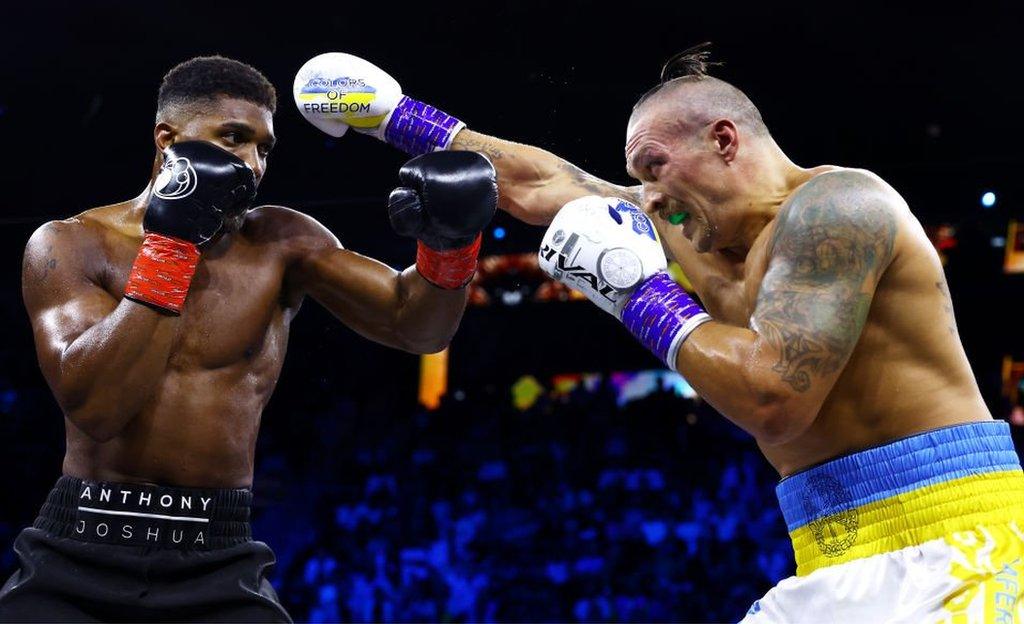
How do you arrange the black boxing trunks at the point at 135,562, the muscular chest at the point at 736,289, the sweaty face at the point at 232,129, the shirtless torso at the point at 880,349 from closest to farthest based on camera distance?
1. the shirtless torso at the point at 880,349
2. the black boxing trunks at the point at 135,562
3. the muscular chest at the point at 736,289
4. the sweaty face at the point at 232,129

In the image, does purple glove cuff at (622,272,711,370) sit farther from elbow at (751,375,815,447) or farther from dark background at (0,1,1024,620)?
dark background at (0,1,1024,620)

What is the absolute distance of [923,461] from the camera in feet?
5.99

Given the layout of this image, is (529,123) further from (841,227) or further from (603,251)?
(841,227)

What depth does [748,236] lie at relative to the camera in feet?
7.04

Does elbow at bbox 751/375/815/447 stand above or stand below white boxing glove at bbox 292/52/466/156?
below

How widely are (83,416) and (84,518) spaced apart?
198 mm

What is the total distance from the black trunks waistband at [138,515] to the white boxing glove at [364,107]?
964 mm

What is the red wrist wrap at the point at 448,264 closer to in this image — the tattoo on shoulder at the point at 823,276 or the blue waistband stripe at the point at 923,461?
the tattoo on shoulder at the point at 823,276

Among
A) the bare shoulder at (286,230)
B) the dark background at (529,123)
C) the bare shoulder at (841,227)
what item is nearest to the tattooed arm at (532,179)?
the bare shoulder at (286,230)

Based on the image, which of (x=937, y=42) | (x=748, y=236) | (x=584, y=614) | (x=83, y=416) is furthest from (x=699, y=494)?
(x=83, y=416)

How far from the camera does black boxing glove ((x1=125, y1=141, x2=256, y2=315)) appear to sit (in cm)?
198

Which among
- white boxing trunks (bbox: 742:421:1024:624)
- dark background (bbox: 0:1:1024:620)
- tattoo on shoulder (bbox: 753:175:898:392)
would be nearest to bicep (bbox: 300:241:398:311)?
tattoo on shoulder (bbox: 753:175:898:392)

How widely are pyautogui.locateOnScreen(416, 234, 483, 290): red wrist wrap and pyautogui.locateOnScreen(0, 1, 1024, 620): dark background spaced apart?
2675mm

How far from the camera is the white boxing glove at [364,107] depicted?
8.38 feet
